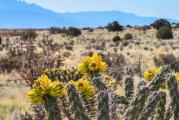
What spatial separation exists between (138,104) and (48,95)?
70 centimetres

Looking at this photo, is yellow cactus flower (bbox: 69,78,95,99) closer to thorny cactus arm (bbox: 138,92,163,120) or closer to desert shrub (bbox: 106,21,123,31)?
thorny cactus arm (bbox: 138,92,163,120)

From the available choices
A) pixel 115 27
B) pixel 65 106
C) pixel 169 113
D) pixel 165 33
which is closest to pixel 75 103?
pixel 169 113

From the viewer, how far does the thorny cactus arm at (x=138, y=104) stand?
4.10 meters

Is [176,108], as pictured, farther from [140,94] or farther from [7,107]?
[7,107]

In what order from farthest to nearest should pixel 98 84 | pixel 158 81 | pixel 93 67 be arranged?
pixel 93 67
pixel 98 84
pixel 158 81

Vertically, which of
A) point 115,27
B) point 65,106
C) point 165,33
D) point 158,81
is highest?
point 158,81

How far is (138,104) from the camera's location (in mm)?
4141

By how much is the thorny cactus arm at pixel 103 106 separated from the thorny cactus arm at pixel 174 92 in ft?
1.73

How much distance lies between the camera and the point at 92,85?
16.5 ft

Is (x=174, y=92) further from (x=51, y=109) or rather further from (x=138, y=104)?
(x=51, y=109)

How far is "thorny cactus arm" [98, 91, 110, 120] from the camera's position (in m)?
4.10

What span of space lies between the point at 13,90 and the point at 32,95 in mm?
10383

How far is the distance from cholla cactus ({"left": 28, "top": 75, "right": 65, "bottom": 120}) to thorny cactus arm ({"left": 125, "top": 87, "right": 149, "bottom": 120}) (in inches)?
21.9

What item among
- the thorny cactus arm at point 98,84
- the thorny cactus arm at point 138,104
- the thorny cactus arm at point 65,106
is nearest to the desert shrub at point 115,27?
the thorny cactus arm at point 65,106
